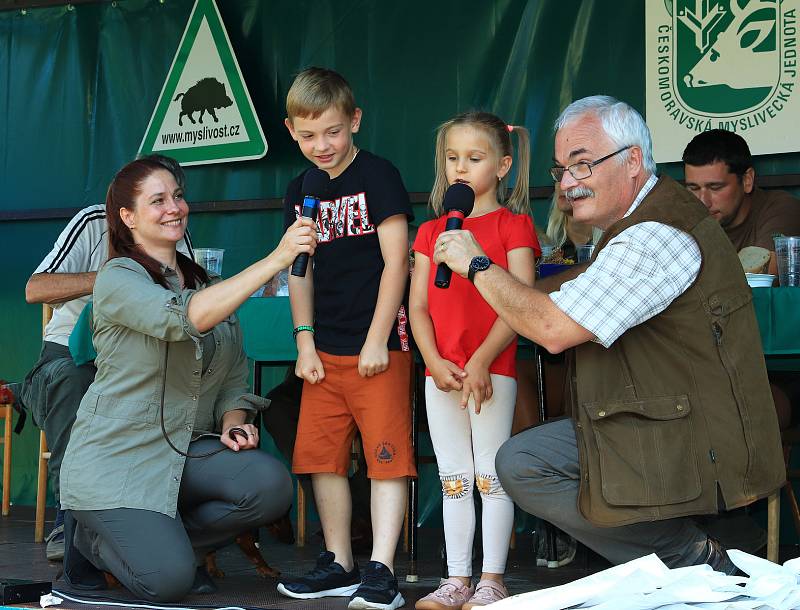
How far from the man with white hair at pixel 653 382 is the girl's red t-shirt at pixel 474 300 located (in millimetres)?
397

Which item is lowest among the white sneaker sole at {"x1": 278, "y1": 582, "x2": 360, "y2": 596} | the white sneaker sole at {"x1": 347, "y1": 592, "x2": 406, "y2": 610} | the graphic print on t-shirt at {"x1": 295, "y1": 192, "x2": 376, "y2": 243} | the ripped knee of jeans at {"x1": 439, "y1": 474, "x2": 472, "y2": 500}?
the white sneaker sole at {"x1": 278, "y1": 582, "x2": 360, "y2": 596}

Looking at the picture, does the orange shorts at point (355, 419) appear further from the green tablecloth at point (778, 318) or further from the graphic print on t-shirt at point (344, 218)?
the green tablecloth at point (778, 318)

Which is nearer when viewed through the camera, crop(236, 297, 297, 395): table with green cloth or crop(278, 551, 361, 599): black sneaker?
crop(278, 551, 361, 599): black sneaker

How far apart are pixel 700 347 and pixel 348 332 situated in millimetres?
1095

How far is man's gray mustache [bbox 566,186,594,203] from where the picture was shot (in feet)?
9.34

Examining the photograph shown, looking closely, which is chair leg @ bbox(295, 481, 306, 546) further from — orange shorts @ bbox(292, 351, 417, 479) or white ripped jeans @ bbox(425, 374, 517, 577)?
white ripped jeans @ bbox(425, 374, 517, 577)

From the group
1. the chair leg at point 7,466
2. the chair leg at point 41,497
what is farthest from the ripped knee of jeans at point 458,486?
the chair leg at point 7,466

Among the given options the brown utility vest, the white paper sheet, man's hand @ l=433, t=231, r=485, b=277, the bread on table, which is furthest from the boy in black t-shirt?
the bread on table

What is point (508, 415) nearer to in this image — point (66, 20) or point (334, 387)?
point (334, 387)

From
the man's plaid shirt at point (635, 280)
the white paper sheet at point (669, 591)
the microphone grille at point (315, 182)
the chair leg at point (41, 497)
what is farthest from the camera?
the chair leg at point (41, 497)

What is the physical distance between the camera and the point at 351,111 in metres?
3.33

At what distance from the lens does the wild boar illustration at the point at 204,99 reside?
18.6 ft

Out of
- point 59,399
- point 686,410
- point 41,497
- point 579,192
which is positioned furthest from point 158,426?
point 41,497

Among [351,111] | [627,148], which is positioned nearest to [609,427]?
[627,148]
